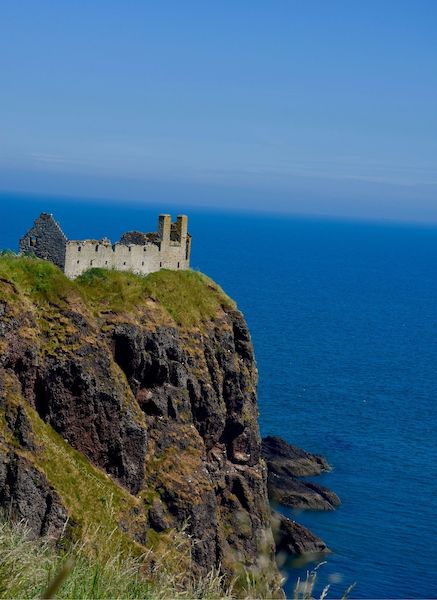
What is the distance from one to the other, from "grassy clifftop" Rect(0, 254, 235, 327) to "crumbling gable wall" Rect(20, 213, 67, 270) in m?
1.80

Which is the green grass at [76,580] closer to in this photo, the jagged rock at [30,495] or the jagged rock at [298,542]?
the jagged rock at [30,495]

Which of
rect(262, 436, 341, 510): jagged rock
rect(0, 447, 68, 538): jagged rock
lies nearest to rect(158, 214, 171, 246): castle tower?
rect(0, 447, 68, 538): jagged rock

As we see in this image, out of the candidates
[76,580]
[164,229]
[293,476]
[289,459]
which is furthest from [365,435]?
[76,580]

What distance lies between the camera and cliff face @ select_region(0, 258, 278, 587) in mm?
50562

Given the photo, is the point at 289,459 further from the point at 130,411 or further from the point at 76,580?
the point at 76,580

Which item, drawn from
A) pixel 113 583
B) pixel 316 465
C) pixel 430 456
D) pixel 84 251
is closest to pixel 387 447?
pixel 430 456

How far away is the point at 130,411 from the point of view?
57750 millimetres

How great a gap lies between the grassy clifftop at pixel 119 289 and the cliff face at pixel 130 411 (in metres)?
0.08

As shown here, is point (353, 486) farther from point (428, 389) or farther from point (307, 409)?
point (428, 389)

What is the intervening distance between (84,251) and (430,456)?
6050cm

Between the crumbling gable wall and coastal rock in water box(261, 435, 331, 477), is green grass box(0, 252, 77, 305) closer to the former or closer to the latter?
the crumbling gable wall

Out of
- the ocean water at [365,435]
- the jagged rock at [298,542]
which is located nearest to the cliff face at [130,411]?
the jagged rock at [298,542]

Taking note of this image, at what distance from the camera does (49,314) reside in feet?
182

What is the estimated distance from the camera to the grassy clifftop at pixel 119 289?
56000mm
